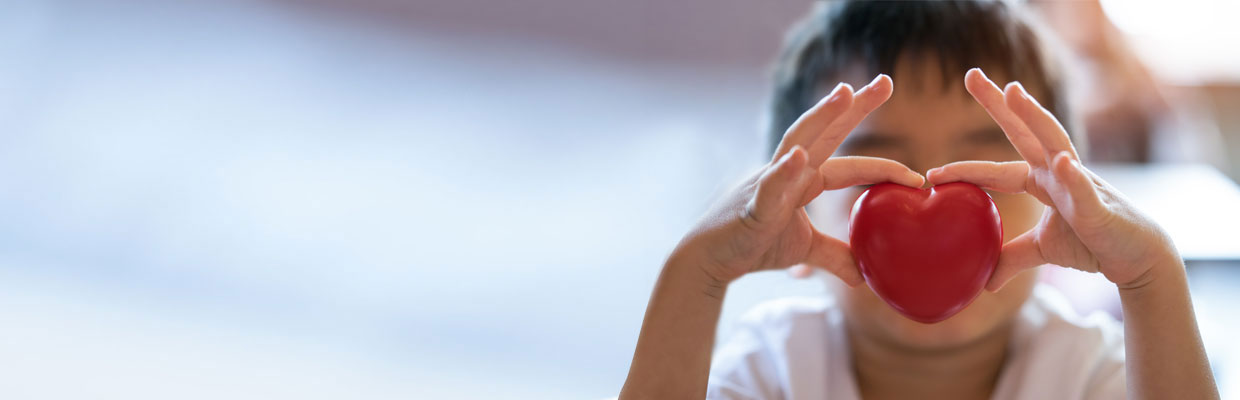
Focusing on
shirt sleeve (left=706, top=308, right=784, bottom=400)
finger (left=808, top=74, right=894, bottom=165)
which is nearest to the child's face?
shirt sleeve (left=706, top=308, right=784, bottom=400)

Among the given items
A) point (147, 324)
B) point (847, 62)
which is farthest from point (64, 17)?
point (847, 62)

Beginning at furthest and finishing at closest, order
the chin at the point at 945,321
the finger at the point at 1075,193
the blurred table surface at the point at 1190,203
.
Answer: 1. the blurred table surface at the point at 1190,203
2. the chin at the point at 945,321
3. the finger at the point at 1075,193

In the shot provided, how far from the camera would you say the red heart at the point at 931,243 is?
25.5 inches

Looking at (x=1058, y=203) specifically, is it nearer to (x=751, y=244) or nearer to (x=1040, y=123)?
(x=1040, y=123)

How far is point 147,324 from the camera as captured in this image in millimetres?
1456

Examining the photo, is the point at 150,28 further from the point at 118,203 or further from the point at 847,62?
the point at 847,62

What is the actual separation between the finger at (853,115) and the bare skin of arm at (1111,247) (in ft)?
0.17

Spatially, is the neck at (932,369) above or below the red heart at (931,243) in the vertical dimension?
below

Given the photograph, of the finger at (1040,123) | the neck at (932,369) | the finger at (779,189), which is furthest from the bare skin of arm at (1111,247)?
the neck at (932,369)

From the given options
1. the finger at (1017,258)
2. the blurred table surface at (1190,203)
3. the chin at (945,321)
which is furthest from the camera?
the blurred table surface at (1190,203)

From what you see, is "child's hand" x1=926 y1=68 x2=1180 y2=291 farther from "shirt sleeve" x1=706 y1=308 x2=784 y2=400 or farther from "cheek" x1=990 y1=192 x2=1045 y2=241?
"shirt sleeve" x1=706 y1=308 x2=784 y2=400

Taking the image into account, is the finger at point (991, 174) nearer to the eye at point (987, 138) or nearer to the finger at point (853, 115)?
the finger at point (853, 115)

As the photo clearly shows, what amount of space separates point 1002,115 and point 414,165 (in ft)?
5.41

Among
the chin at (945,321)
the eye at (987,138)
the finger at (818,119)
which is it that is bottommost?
the chin at (945,321)
